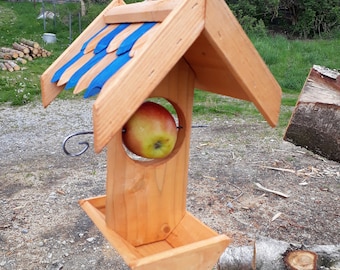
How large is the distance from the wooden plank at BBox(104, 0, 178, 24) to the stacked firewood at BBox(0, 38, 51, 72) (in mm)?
6265

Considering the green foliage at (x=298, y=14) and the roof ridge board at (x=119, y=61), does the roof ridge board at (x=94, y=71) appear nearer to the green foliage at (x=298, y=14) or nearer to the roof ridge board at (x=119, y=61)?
the roof ridge board at (x=119, y=61)

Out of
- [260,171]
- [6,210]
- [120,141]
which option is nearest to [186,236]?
[120,141]

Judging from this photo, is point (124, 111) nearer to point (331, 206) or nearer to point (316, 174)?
point (331, 206)

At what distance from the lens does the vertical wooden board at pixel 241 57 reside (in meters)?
0.93

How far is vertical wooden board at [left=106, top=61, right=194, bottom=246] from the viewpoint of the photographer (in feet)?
3.99

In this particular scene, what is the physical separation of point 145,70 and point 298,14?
12.1m

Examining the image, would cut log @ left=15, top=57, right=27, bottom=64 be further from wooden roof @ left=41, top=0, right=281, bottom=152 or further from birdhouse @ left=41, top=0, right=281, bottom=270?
wooden roof @ left=41, top=0, right=281, bottom=152

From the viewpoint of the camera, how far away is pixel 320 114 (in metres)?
1.95

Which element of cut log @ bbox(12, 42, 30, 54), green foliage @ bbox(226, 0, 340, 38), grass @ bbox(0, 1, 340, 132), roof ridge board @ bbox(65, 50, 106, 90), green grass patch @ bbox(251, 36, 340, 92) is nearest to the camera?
roof ridge board @ bbox(65, 50, 106, 90)

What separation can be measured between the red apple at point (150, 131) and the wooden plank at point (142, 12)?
232mm

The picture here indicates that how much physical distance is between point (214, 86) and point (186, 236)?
464mm

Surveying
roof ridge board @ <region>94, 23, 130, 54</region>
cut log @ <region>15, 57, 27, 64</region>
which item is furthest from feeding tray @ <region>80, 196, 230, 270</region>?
cut log @ <region>15, 57, 27, 64</region>

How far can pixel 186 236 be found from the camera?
1311 mm

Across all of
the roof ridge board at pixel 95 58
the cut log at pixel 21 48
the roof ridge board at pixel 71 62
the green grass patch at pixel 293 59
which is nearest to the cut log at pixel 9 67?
the cut log at pixel 21 48
